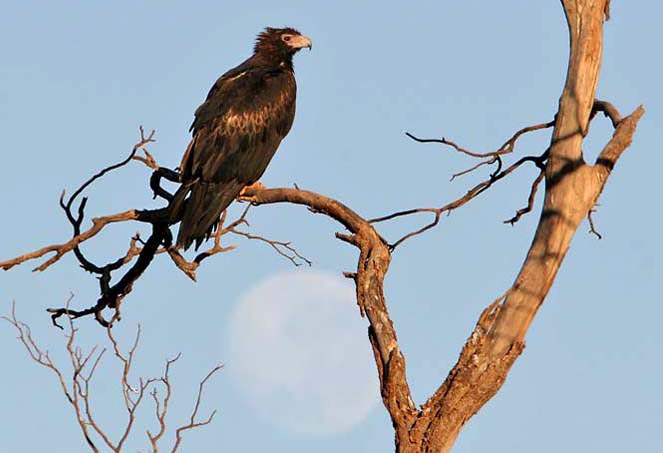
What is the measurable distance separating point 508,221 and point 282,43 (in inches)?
181

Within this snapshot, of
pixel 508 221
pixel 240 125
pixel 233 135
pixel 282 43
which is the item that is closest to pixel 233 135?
pixel 233 135

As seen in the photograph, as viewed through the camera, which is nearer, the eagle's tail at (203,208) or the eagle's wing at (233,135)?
the eagle's tail at (203,208)

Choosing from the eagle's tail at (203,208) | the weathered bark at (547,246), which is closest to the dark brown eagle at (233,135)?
the eagle's tail at (203,208)

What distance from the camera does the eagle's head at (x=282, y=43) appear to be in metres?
11.3

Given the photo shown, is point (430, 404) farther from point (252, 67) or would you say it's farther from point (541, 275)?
point (252, 67)

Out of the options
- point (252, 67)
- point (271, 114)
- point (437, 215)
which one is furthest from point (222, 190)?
point (437, 215)

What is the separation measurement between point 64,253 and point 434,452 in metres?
3.16

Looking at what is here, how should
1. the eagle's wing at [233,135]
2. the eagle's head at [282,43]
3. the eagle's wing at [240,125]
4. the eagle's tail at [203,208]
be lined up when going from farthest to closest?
the eagle's head at [282,43]
the eagle's wing at [240,125]
the eagle's wing at [233,135]
the eagle's tail at [203,208]

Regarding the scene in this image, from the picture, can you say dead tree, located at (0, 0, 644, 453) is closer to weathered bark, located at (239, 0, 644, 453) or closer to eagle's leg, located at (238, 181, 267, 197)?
weathered bark, located at (239, 0, 644, 453)

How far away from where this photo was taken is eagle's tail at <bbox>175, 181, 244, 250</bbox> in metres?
8.54

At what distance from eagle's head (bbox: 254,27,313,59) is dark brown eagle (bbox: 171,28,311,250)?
0.11m

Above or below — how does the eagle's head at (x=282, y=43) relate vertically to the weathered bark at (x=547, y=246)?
above

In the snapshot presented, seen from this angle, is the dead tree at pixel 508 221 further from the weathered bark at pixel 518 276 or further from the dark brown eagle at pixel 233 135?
the dark brown eagle at pixel 233 135

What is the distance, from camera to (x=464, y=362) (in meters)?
6.55
